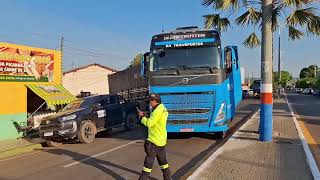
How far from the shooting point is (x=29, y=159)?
12.8 meters

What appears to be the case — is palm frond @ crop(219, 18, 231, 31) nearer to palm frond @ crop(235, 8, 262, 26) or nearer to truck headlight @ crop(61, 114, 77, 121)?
palm frond @ crop(235, 8, 262, 26)

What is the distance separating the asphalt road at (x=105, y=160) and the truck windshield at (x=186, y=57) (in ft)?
8.14

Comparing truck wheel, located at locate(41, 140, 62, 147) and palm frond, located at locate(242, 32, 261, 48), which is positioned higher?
palm frond, located at locate(242, 32, 261, 48)

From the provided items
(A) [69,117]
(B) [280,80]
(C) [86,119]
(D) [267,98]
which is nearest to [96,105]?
(C) [86,119]

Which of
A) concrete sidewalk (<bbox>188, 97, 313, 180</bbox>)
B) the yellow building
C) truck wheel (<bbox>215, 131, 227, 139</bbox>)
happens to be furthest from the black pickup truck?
concrete sidewalk (<bbox>188, 97, 313, 180</bbox>)

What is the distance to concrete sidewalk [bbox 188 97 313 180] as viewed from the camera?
8812 mm

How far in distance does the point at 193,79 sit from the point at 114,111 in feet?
19.1

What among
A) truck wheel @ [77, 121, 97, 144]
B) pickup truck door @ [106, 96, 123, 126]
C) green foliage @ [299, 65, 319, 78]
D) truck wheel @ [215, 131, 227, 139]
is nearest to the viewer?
truck wheel @ [215, 131, 227, 139]

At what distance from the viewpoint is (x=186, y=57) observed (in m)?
14.2

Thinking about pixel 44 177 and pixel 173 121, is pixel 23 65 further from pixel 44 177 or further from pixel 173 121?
pixel 44 177

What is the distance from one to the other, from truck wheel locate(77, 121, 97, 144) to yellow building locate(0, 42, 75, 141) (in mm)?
4825

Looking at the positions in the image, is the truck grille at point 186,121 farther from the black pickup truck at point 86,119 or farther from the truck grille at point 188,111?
the black pickup truck at point 86,119

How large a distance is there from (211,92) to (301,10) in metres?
4.80

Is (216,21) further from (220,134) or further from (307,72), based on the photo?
(307,72)
